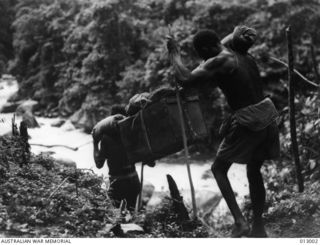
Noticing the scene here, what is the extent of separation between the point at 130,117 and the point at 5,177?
1.36 meters

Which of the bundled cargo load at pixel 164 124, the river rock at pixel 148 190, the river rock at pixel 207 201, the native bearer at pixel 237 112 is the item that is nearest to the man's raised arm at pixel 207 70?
the native bearer at pixel 237 112

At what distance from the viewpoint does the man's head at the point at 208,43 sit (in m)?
4.02

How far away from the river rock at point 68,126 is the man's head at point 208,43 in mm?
2384

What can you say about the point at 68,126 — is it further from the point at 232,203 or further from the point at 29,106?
the point at 232,203

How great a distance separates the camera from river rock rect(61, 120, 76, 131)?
5889 mm

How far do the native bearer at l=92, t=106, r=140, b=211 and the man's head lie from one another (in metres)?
1.39

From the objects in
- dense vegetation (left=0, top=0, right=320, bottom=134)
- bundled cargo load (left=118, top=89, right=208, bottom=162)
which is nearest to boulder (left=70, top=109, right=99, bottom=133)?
dense vegetation (left=0, top=0, right=320, bottom=134)

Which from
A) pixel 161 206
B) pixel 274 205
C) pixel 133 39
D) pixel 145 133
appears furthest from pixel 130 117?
pixel 133 39

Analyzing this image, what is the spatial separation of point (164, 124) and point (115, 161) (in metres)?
0.94

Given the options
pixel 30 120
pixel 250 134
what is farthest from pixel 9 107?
pixel 250 134

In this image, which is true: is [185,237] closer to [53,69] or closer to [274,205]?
[274,205]

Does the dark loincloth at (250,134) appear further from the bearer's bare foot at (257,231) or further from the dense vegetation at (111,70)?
the dense vegetation at (111,70)

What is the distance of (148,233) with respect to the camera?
4457 mm

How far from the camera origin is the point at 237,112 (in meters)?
4.13
